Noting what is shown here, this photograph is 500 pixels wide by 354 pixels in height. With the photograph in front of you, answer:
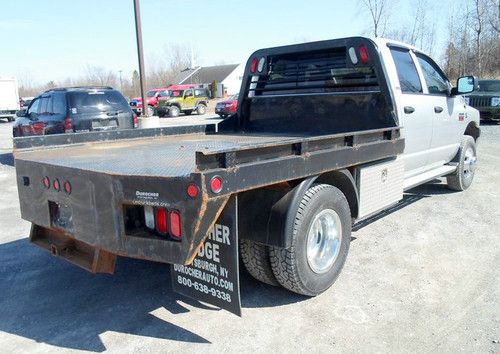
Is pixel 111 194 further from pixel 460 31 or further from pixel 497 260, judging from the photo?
pixel 460 31

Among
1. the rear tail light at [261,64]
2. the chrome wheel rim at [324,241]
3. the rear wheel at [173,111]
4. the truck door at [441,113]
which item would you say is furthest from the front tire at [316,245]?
the rear wheel at [173,111]

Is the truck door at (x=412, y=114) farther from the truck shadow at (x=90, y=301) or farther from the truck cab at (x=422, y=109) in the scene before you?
the truck shadow at (x=90, y=301)

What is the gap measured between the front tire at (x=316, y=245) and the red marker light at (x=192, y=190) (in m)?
0.99

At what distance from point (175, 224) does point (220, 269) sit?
0.53 metres

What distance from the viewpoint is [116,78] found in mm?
86688

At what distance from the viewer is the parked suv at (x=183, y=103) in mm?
31047

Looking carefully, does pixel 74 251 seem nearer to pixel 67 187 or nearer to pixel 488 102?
pixel 67 187

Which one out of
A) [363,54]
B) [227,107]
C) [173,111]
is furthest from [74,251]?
[173,111]

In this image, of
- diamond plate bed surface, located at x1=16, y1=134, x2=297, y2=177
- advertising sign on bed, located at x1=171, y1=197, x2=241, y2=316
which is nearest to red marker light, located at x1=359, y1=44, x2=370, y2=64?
diamond plate bed surface, located at x1=16, y1=134, x2=297, y2=177

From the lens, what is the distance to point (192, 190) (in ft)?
8.12

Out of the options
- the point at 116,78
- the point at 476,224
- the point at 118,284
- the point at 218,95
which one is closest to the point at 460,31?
the point at 218,95

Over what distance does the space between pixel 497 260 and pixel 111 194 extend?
3.69m

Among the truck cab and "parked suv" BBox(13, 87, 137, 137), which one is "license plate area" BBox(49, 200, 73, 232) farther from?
"parked suv" BBox(13, 87, 137, 137)

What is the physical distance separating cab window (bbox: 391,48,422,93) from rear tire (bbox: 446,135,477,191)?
191 centimetres
